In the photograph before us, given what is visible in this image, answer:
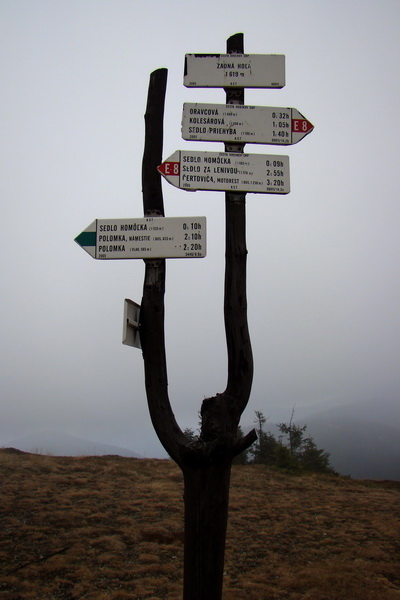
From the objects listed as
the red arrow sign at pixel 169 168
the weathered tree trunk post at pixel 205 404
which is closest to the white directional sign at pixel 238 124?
the weathered tree trunk post at pixel 205 404

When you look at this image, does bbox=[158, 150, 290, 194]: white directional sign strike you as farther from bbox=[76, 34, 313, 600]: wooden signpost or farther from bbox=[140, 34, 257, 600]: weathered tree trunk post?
bbox=[140, 34, 257, 600]: weathered tree trunk post

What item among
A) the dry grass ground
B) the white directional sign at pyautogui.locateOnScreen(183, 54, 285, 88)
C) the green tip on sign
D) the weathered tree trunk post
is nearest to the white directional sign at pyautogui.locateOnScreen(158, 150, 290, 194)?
the weathered tree trunk post

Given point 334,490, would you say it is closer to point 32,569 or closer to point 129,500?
point 129,500

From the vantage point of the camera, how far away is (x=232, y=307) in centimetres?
409

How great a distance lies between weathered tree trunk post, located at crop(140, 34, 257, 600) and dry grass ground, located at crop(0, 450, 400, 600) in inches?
215

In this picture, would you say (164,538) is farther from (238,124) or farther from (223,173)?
(238,124)

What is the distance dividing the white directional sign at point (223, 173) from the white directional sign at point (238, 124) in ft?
0.71

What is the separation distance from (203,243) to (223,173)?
735 mm

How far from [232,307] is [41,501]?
1285cm

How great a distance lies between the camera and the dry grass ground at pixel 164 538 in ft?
27.9

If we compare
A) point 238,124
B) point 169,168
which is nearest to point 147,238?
point 169,168

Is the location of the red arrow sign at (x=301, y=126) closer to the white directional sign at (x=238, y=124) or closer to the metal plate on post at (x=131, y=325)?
the white directional sign at (x=238, y=124)

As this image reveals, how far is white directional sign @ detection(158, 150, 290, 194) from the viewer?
13.8ft

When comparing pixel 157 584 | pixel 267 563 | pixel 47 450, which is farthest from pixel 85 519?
pixel 47 450
